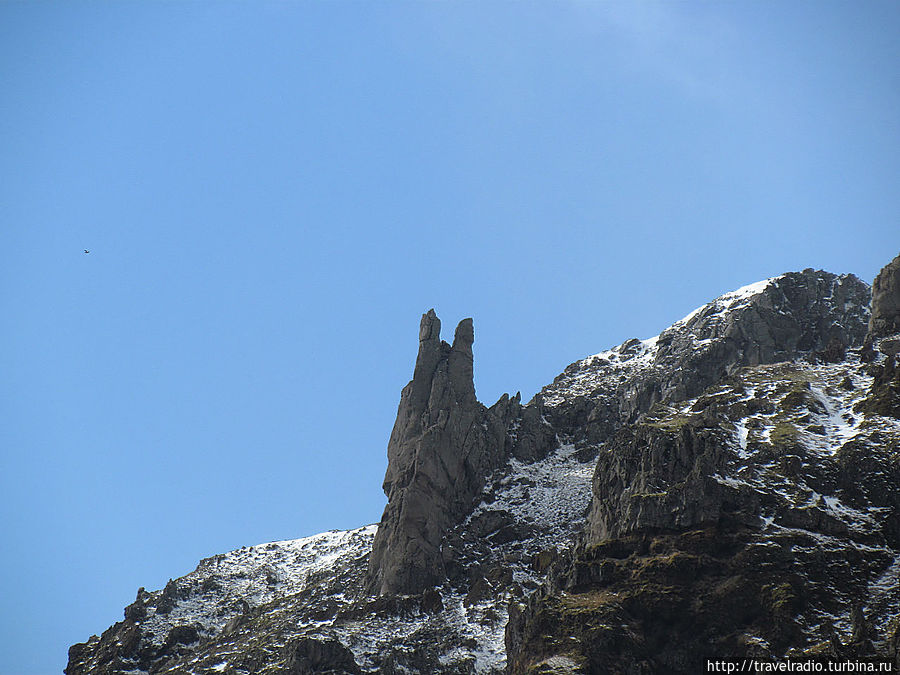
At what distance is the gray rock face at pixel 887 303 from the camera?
14138 centimetres

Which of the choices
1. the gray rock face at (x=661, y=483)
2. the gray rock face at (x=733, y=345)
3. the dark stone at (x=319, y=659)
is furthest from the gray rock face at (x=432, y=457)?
the gray rock face at (x=661, y=483)

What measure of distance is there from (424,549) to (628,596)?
51.8m

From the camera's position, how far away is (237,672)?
4616 inches

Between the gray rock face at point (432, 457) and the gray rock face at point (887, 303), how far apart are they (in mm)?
64482

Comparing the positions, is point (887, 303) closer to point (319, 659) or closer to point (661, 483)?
point (661, 483)

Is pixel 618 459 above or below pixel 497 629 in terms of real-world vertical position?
above

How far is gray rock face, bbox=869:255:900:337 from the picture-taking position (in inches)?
5566

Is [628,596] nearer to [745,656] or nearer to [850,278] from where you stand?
[745,656]

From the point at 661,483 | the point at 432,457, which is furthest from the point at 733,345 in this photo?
the point at 661,483

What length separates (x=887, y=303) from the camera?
143 metres

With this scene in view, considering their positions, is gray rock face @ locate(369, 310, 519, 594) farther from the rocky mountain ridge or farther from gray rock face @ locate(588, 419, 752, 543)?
gray rock face @ locate(588, 419, 752, 543)

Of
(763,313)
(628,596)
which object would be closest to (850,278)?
(763,313)

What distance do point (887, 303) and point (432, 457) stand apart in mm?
75022

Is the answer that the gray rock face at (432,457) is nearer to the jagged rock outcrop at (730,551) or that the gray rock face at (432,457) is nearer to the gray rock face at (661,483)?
the gray rock face at (661,483)
